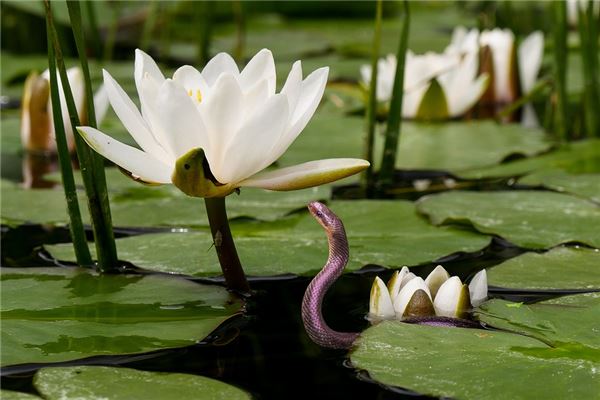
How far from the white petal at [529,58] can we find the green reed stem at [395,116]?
1.15 metres

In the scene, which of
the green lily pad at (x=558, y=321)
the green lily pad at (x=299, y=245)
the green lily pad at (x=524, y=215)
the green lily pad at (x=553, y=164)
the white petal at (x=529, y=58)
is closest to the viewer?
the green lily pad at (x=558, y=321)

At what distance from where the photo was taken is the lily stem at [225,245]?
137 centimetres

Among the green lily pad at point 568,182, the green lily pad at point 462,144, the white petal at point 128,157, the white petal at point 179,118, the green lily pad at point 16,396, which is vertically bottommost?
the green lily pad at point 16,396

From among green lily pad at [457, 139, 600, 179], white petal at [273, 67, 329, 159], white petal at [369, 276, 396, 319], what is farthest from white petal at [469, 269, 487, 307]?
green lily pad at [457, 139, 600, 179]

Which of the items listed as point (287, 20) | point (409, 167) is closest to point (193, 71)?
point (409, 167)

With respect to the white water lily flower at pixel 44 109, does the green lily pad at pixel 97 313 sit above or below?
below

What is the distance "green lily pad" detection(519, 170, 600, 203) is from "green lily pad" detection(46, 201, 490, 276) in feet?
1.23

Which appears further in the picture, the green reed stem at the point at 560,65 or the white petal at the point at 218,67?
the green reed stem at the point at 560,65

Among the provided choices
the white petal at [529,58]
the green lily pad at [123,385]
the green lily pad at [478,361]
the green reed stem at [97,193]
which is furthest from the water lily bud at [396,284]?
the white petal at [529,58]

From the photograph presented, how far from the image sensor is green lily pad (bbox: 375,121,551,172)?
247 cm

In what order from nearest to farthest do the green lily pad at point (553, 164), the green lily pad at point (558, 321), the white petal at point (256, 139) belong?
the green lily pad at point (558, 321) → the white petal at point (256, 139) → the green lily pad at point (553, 164)

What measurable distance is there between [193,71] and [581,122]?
71.6 inches

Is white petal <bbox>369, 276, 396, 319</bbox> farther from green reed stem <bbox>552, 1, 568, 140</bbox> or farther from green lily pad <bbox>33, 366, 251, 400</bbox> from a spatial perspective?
green reed stem <bbox>552, 1, 568, 140</bbox>

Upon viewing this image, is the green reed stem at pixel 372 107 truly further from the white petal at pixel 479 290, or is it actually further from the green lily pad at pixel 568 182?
the white petal at pixel 479 290
